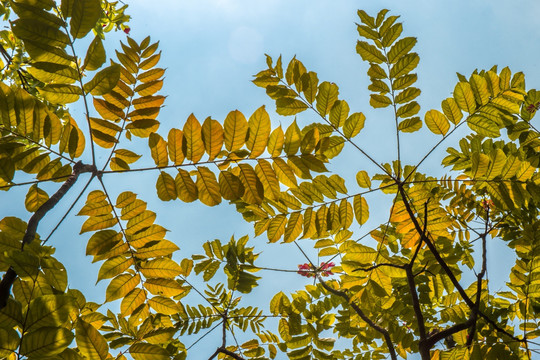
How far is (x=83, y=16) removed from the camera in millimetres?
1339

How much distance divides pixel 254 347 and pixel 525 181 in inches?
70.4

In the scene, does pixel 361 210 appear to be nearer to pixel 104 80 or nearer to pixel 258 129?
pixel 258 129

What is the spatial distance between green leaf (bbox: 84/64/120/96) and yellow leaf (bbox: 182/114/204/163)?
0.31 meters

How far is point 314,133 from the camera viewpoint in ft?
5.04

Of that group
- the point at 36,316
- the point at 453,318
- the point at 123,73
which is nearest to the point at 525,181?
the point at 453,318

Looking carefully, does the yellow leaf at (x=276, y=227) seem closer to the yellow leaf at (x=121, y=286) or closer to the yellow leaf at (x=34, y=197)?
the yellow leaf at (x=121, y=286)

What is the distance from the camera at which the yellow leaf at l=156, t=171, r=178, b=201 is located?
1.55 metres

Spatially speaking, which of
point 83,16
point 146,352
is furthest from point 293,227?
point 83,16

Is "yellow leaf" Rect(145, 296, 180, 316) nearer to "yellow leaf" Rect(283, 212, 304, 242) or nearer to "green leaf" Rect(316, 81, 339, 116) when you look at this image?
"yellow leaf" Rect(283, 212, 304, 242)

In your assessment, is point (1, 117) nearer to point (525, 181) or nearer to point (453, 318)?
point (525, 181)

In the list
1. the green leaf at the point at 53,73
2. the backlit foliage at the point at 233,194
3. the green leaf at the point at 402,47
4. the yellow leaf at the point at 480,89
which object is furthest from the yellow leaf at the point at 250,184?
the yellow leaf at the point at 480,89

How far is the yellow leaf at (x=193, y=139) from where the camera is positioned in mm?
1480

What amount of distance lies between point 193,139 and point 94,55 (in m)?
0.46

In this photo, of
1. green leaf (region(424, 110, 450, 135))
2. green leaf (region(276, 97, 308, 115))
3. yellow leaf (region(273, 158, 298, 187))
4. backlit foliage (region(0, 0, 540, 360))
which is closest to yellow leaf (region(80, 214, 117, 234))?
backlit foliage (region(0, 0, 540, 360))
